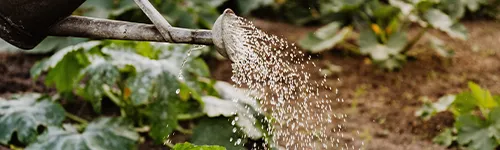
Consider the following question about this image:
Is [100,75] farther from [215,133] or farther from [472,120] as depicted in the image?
[472,120]

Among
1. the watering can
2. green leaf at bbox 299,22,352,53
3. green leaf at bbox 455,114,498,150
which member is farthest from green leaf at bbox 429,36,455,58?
the watering can

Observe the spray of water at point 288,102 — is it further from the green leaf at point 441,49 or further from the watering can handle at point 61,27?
the green leaf at point 441,49

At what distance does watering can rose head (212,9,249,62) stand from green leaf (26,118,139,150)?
2.81 ft

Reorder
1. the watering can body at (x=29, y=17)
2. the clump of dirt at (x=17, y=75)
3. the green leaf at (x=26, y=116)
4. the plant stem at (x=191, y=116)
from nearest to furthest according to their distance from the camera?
1. the watering can body at (x=29, y=17)
2. the green leaf at (x=26, y=116)
3. the plant stem at (x=191, y=116)
4. the clump of dirt at (x=17, y=75)

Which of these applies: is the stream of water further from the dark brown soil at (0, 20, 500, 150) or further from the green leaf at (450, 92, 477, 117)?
the green leaf at (450, 92, 477, 117)

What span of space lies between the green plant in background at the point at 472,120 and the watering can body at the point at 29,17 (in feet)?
5.30

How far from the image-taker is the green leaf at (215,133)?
2.62 m

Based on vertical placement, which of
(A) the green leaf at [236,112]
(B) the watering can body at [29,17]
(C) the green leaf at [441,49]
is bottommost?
(C) the green leaf at [441,49]

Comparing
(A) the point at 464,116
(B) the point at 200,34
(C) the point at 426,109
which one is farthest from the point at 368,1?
(B) the point at 200,34

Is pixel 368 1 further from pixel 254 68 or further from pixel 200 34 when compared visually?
pixel 200 34

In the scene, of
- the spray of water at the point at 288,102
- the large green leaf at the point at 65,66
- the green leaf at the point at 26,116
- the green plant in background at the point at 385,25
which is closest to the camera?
the spray of water at the point at 288,102

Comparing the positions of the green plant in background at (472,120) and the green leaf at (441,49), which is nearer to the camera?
the green plant in background at (472,120)

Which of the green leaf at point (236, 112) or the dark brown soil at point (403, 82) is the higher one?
the green leaf at point (236, 112)

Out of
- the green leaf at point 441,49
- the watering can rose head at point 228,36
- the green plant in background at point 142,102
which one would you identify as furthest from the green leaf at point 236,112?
the green leaf at point 441,49
